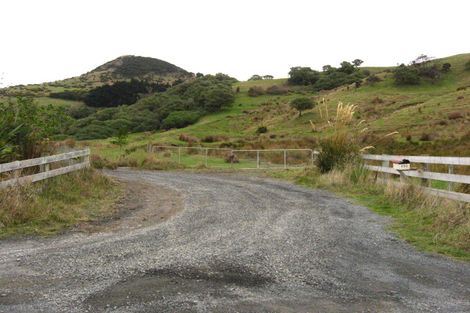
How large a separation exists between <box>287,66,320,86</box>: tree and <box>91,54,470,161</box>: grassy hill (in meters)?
5.74

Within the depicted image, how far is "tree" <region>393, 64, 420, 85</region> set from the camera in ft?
244

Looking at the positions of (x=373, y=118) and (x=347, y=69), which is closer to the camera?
(x=373, y=118)

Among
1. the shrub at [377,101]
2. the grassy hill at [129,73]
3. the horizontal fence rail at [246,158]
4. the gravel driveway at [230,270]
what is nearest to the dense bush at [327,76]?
the shrub at [377,101]

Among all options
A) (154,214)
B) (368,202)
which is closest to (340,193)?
(368,202)

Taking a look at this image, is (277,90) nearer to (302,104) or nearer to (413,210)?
(302,104)

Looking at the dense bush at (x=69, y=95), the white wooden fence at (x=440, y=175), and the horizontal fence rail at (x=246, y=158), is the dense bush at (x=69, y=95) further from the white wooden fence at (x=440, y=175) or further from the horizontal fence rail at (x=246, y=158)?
the white wooden fence at (x=440, y=175)

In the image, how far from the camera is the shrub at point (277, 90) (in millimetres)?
94938

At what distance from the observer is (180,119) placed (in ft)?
259

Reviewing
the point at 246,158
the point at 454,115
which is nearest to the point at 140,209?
the point at 246,158

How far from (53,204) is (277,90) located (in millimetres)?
88102

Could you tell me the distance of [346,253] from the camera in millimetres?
7105

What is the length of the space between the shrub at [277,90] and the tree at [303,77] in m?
5.90

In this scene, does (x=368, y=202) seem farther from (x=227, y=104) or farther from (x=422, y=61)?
(x=422, y=61)

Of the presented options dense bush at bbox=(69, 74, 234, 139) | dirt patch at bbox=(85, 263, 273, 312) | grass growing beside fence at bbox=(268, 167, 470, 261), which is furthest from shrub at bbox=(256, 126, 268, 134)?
dirt patch at bbox=(85, 263, 273, 312)
